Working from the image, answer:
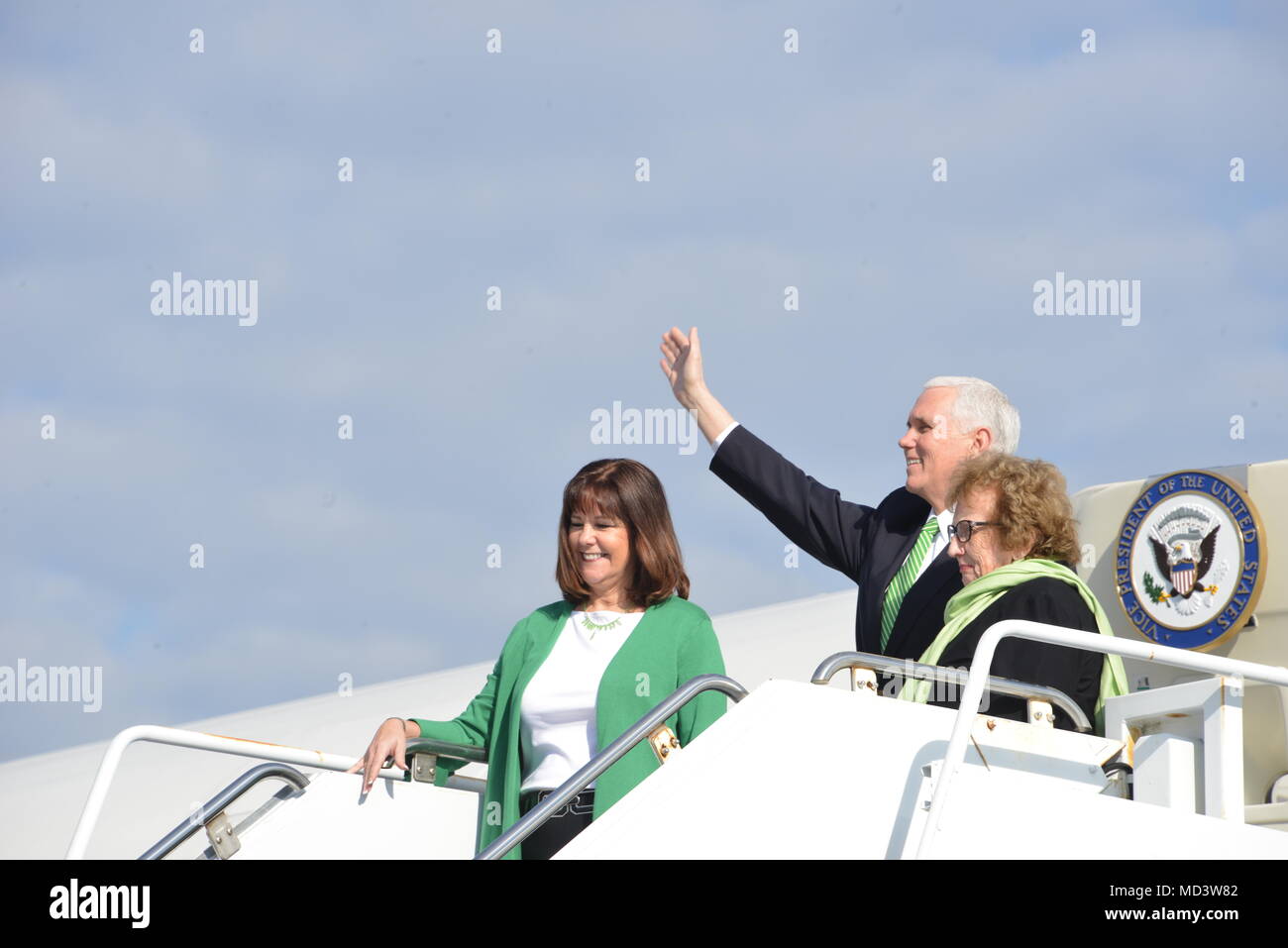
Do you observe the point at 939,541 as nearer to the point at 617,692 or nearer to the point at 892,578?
the point at 892,578

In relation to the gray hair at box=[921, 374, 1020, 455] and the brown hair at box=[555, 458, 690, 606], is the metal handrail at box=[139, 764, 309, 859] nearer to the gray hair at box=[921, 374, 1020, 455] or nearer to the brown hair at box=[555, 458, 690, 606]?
the brown hair at box=[555, 458, 690, 606]

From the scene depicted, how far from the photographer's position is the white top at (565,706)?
15.5ft

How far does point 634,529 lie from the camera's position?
16.4 feet

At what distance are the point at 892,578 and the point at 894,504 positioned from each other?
0.41 meters

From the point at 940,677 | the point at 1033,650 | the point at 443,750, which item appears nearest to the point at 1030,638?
the point at 940,677

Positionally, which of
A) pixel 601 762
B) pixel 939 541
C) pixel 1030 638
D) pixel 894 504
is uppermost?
pixel 894 504

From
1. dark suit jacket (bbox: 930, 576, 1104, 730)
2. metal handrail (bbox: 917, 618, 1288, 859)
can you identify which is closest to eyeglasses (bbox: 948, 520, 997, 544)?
dark suit jacket (bbox: 930, 576, 1104, 730)

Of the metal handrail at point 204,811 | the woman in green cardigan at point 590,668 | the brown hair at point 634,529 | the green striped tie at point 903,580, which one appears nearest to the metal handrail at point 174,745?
the metal handrail at point 204,811

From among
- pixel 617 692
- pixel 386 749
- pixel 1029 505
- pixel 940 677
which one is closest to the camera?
pixel 940 677

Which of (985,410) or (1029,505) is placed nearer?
(1029,505)

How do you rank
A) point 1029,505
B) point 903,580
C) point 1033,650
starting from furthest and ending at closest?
1. point 903,580
2. point 1029,505
3. point 1033,650
